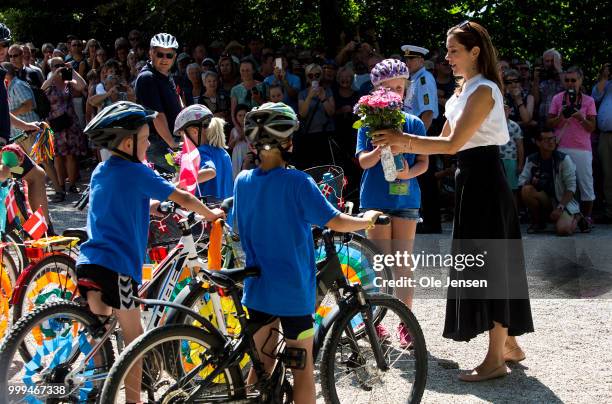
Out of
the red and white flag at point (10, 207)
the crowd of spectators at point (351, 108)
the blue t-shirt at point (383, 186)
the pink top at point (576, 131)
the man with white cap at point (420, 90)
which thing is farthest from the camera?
the pink top at point (576, 131)

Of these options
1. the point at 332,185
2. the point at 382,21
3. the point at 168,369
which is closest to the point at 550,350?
the point at 332,185

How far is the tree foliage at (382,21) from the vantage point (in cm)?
1561

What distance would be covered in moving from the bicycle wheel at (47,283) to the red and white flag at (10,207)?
0.86 m

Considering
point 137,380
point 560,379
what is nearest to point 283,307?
point 137,380

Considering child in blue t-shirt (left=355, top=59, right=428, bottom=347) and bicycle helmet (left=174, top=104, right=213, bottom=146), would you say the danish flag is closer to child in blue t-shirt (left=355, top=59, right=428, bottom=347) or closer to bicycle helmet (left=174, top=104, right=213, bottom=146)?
bicycle helmet (left=174, top=104, right=213, bottom=146)

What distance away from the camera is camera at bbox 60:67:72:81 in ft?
43.3

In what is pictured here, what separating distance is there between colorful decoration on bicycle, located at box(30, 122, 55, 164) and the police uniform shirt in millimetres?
3433

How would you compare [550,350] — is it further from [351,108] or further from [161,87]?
[351,108]

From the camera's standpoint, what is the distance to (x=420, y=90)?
364 inches

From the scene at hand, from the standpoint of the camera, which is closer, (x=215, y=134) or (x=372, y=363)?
(x=372, y=363)

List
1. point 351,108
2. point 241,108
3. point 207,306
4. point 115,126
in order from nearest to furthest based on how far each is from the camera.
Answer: point 115,126 → point 207,306 → point 351,108 → point 241,108

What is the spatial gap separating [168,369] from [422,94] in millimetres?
5678

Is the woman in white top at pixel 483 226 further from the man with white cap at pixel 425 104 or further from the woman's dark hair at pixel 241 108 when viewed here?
the woman's dark hair at pixel 241 108

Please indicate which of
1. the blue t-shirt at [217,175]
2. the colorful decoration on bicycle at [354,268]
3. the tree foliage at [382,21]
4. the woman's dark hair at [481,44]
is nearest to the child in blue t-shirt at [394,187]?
the colorful decoration on bicycle at [354,268]
